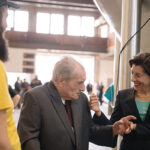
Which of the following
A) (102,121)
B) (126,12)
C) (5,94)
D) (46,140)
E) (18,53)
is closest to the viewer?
(5,94)

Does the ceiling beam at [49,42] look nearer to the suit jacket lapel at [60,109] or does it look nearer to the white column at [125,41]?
the white column at [125,41]

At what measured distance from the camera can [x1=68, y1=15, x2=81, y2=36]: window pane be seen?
18430mm

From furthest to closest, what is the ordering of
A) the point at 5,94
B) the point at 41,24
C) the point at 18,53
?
the point at 41,24 → the point at 18,53 → the point at 5,94

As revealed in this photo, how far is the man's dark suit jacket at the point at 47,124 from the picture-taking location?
142cm

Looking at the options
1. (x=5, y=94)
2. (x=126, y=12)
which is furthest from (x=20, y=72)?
(x=5, y=94)

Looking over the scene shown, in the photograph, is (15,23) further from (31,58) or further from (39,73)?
(39,73)

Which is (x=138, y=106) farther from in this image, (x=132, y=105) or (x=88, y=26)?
(x=88, y=26)

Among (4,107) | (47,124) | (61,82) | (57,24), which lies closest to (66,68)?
(61,82)

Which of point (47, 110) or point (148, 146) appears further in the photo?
point (148, 146)

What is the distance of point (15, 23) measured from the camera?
1761 centimetres

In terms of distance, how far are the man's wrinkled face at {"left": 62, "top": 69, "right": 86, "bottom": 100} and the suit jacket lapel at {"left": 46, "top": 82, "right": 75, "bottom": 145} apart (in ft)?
0.17

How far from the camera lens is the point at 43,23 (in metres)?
18.3

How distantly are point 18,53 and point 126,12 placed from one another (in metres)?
15.3

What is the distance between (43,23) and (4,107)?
17743 millimetres
